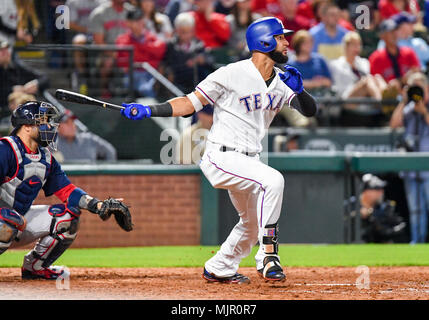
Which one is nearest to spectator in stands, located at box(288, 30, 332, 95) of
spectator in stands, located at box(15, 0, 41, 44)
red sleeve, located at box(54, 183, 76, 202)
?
spectator in stands, located at box(15, 0, 41, 44)

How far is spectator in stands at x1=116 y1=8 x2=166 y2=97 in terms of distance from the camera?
11.5 m

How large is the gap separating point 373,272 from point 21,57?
19.8 ft

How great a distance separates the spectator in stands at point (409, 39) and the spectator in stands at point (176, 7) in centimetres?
284

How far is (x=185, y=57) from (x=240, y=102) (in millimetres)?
5454

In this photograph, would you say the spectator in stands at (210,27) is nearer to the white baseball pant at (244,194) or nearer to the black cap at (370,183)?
the black cap at (370,183)

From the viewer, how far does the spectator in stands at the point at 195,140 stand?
33.8 feet

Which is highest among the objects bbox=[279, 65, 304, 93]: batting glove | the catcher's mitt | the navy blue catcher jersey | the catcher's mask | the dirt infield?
bbox=[279, 65, 304, 93]: batting glove

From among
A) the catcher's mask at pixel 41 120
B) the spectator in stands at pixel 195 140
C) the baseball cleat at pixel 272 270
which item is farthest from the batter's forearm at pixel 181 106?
the spectator in stands at pixel 195 140

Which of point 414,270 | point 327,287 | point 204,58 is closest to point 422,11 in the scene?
point 204,58

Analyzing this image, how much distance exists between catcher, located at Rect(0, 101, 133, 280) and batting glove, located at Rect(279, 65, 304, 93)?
152 centimetres

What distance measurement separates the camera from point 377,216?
10172 mm

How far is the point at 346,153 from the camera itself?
10.3 m

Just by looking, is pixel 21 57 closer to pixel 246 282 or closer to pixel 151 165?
pixel 151 165

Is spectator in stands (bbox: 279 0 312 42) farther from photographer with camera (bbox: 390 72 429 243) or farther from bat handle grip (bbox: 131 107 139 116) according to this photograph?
bat handle grip (bbox: 131 107 139 116)
